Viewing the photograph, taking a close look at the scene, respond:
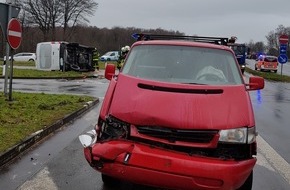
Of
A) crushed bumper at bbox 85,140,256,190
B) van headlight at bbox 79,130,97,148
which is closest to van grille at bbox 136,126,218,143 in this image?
crushed bumper at bbox 85,140,256,190

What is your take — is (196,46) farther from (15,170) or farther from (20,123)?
(20,123)

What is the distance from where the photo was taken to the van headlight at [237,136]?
4293 mm

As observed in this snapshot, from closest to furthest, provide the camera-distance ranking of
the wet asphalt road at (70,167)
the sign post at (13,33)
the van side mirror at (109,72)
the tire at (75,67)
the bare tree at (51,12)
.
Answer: the wet asphalt road at (70,167) < the van side mirror at (109,72) < the sign post at (13,33) < the tire at (75,67) < the bare tree at (51,12)

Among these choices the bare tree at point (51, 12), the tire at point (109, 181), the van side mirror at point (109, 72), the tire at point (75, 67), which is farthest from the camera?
the bare tree at point (51, 12)

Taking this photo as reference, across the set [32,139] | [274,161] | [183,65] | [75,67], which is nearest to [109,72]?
[183,65]

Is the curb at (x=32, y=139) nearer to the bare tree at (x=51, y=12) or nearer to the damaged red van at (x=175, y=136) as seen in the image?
the damaged red van at (x=175, y=136)

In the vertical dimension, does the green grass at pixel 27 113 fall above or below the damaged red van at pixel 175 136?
below

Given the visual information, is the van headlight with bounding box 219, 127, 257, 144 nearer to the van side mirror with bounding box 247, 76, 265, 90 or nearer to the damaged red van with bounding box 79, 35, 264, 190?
the damaged red van with bounding box 79, 35, 264, 190

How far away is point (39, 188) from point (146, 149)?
5.26 feet

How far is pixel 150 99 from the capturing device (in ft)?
14.8

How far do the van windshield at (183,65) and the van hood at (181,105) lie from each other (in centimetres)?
51

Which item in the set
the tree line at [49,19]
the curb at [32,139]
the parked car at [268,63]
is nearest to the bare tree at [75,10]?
the tree line at [49,19]

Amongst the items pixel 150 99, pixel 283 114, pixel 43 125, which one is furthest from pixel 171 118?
pixel 283 114

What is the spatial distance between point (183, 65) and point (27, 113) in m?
5.15
